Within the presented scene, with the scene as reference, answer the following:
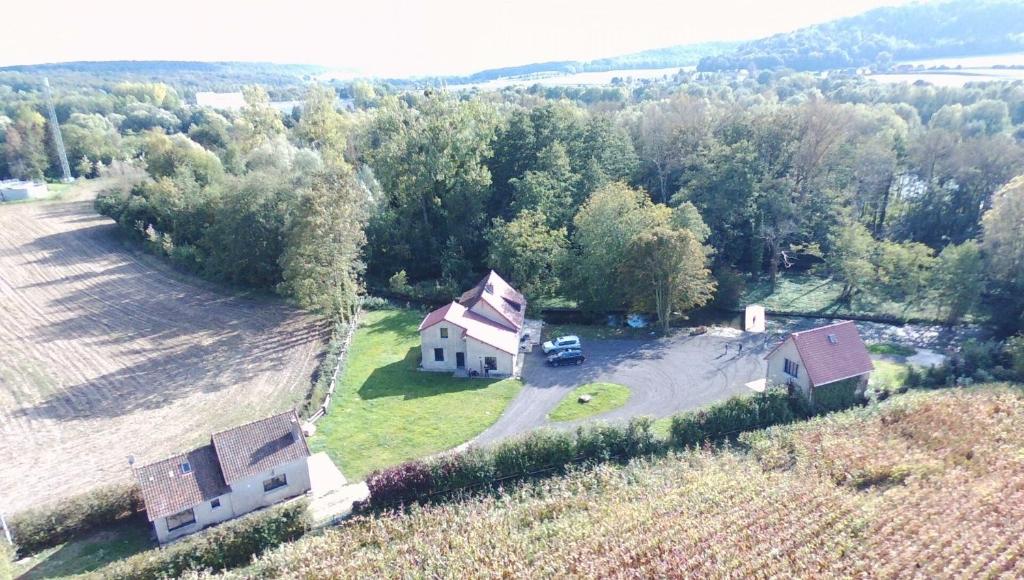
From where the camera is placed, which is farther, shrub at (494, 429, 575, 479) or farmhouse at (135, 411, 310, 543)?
shrub at (494, 429, 575, 479)

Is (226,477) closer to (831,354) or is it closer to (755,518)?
(755,518)

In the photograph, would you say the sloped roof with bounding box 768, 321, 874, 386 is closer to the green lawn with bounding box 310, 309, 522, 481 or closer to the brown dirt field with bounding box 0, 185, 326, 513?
the green lawn with bounding box 310, 309, 522, 481

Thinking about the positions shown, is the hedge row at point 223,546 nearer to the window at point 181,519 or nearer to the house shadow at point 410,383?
the window at point 181,519

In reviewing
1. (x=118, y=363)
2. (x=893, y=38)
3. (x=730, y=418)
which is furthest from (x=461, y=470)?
(x=893, y=38)

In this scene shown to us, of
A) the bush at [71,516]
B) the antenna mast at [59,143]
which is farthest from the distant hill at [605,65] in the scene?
the bush at [71,516]

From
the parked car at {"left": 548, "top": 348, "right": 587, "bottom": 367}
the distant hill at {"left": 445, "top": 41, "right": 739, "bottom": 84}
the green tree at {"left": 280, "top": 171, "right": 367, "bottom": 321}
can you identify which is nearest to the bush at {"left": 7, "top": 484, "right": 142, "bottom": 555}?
the green tree at {"left": 280, "top": 171, "right": 367, "bottom": 321}

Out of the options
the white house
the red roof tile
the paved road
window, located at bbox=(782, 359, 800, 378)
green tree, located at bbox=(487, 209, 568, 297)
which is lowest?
→ the paved road
